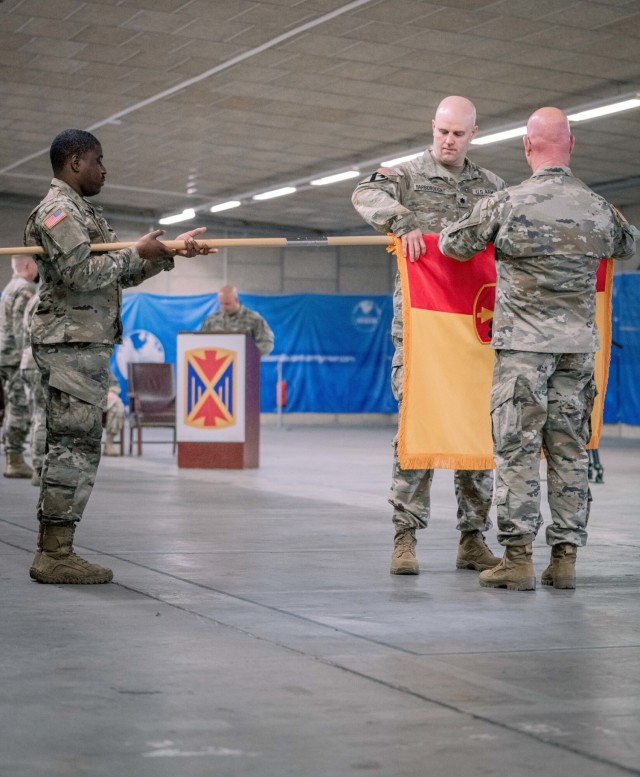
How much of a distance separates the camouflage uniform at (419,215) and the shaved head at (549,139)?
0.50 metres

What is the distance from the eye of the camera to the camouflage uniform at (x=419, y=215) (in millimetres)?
4887

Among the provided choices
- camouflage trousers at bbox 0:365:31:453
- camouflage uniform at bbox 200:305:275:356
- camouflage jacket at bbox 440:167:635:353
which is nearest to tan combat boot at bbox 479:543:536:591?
camouflage jacket at bbox 440:167:635:353

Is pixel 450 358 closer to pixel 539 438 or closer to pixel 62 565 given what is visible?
pixel 539 438

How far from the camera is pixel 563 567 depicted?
4551mm

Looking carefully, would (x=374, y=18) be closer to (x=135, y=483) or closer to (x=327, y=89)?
(x=327, y=89)

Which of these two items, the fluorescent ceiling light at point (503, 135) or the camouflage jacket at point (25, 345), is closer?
the camouflage jacket at point (25, 345)

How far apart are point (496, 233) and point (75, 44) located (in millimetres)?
9626

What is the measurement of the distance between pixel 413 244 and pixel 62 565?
1.76 m

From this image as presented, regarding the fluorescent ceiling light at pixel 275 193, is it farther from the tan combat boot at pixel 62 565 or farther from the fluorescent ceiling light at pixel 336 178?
the tan combat boot at pixel 62 565

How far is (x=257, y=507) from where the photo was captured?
310 inches

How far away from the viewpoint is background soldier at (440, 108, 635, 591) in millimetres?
4430

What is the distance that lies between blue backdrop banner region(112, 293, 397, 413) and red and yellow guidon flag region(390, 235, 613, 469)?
1867 centimetres

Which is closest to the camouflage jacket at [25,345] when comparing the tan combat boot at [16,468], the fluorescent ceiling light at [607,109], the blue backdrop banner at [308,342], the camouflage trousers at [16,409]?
the camouflage trousers at [16,409]

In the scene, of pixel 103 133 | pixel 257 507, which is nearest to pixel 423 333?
pixel 257 507
